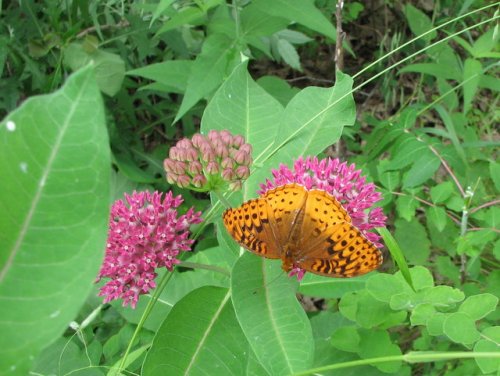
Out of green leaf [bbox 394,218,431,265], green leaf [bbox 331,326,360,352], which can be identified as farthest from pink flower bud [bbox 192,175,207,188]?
green leaf [bbox 394,218,431,265]

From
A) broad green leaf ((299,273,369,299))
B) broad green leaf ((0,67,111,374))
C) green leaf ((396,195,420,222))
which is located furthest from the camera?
green leaf ((396,195,420,222))

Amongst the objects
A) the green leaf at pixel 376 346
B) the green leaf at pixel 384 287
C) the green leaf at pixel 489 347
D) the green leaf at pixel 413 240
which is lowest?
the green leaf at pixel 413 240

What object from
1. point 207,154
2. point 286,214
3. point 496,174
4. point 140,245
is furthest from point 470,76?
point 140,245

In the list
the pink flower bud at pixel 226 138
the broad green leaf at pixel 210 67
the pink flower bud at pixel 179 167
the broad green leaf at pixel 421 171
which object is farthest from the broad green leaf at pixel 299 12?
the pink flower bud at pixel 179 167

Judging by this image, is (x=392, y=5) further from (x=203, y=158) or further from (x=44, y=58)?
(x=203, y=158)

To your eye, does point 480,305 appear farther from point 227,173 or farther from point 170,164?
point 170,164

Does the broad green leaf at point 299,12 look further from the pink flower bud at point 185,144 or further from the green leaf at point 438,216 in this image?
the pink flower bud at point 185,144

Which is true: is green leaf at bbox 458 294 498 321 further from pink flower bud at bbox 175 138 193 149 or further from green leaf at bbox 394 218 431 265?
green leaf at bbox 394 218 431 265

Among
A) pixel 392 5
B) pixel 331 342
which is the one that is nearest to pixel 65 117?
pixel 331 342
